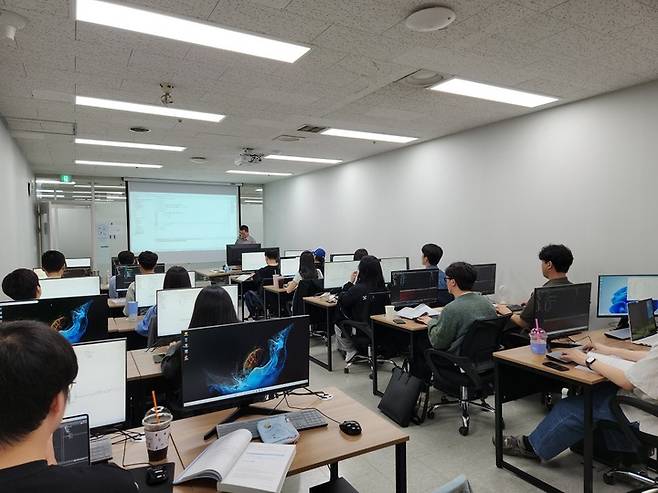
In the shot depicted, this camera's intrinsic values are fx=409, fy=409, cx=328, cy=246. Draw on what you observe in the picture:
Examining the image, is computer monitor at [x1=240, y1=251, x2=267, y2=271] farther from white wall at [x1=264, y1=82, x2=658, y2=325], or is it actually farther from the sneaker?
the sneaker

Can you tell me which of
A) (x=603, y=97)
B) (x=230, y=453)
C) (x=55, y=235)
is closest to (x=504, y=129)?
(x=603, y=97)

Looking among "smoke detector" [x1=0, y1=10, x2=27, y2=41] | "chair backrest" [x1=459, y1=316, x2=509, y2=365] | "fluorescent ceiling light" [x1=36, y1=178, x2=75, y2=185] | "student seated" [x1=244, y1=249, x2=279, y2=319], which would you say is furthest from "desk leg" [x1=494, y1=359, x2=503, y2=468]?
"fluorescent ceiling light" [x1=36, y1=178, x2=75, y2=185]

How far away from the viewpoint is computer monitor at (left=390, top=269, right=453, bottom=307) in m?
4.16

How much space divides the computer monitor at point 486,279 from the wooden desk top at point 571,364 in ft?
5.17

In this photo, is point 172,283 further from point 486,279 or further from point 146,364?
point 486,279

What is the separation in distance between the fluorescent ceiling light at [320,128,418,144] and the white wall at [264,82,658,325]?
1.50 feet

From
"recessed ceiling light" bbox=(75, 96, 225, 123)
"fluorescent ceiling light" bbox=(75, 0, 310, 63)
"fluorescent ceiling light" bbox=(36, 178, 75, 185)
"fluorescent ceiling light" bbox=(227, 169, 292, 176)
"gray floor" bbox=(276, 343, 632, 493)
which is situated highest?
"fluorescent ceiling light" bbox=(227, 169, 292, 176)

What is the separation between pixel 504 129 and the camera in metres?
5.14

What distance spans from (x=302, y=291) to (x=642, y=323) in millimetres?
3628

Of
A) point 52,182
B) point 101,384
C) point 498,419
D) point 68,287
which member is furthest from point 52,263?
point 52,182

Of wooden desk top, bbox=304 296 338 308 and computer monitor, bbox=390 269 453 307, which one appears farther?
wooden desk top, bbox=304 296 338 308

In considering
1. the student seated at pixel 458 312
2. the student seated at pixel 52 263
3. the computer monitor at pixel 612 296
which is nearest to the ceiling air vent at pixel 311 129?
the student seated at pixel 458 312

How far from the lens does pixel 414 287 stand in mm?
4297

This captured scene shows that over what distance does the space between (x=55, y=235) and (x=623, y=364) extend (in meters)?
10.8
